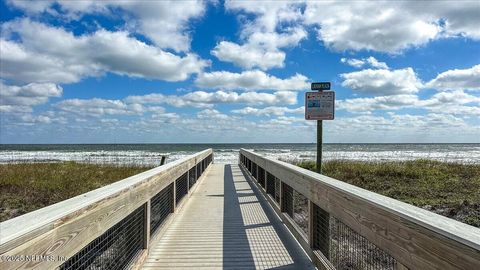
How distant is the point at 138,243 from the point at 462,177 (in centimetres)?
1505

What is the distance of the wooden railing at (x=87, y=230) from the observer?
167cm

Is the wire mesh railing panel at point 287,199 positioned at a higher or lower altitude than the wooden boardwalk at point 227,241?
higher

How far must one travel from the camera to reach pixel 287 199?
20.2 feet

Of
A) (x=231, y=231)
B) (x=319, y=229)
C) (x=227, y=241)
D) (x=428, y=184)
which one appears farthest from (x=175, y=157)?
(x=319, y=229)

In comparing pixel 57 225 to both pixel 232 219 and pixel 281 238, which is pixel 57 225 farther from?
pixel 232 219

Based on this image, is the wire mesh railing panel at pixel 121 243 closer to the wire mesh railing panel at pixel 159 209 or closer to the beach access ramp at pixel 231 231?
the beach access ramp at pixel 231 231

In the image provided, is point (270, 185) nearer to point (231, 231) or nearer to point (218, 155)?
point (231, 231)

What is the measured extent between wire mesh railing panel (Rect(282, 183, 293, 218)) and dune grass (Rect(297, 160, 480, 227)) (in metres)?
4.09

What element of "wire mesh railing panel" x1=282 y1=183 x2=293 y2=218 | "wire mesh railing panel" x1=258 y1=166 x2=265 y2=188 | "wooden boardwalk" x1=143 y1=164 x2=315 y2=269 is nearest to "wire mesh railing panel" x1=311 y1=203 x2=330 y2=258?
"wooden boardwalk" x1=143 y1=164 x2=315 y2=269

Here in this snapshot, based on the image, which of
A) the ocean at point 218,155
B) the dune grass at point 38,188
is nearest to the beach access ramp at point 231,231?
the dune grass at point 38,188

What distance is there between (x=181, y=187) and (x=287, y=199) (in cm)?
277

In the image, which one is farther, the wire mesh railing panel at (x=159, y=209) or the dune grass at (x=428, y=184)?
the dune grass at (x=428, y=184)

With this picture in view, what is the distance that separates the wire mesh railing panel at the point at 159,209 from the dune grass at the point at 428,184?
232 inches

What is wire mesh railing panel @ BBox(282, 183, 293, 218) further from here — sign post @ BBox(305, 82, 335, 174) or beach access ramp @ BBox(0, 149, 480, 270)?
sign post @ BBox(305, 82, 335, 174)
